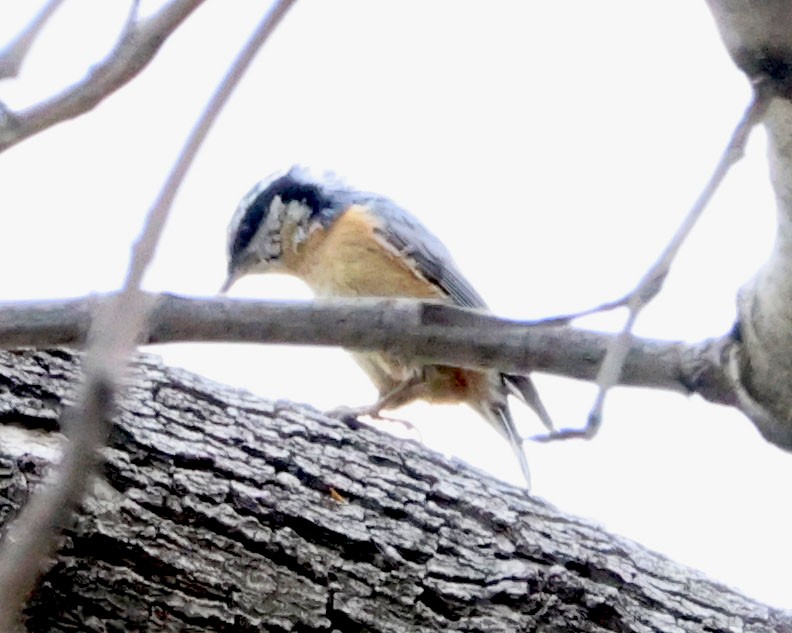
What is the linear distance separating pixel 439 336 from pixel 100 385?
0.56 m

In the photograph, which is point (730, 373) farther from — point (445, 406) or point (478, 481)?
point (445, 406)

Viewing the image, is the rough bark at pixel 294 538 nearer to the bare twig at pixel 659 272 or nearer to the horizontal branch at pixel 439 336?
the horizontal branch at pixel 439 336

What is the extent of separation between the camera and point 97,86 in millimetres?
773

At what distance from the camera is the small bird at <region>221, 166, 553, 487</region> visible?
9.08 feet

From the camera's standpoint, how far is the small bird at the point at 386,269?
277 centimetres

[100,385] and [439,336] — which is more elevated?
[439,336]

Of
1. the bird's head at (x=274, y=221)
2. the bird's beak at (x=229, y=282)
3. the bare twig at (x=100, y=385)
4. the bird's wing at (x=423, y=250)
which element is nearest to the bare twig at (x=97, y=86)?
the bare twig at (x=100, y=385)

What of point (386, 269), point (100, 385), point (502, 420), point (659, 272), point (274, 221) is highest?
point (274, 221)

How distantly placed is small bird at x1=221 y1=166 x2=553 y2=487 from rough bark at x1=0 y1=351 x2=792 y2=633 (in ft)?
2.47

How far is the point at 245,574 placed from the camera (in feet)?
5.34

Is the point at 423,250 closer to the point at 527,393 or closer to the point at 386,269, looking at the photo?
the point at 386,269

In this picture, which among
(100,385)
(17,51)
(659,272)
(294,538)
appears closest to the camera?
(100,385)

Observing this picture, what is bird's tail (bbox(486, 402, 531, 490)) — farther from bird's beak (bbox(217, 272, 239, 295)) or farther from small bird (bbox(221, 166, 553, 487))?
bird's beak (bbox(217, 272, 239, 295))

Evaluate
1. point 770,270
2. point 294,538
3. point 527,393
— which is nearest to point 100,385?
point 770,270
